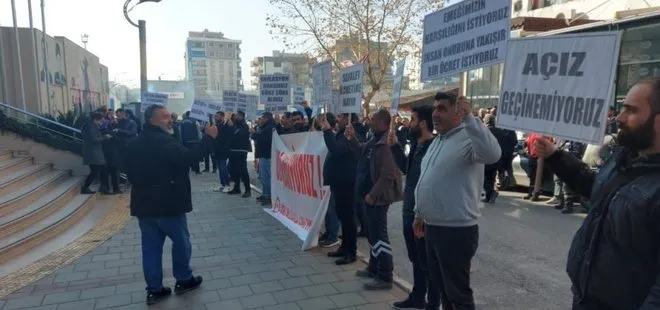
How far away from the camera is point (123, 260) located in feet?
18.9

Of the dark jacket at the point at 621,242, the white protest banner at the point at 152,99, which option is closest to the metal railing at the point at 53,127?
the white protest banner at the point at 152,99

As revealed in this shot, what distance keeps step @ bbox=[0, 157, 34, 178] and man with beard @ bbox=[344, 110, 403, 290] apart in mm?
7347

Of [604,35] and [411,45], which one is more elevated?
[411,45]

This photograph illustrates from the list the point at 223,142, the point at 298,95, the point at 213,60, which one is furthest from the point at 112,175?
the point at 213,60

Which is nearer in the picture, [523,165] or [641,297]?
[641,297]

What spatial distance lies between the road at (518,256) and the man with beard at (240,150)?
3461 millimetres

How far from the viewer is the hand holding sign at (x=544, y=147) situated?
239 centimetres

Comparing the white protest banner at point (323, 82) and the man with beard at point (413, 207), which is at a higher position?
the white protest banner at point (323, 82)

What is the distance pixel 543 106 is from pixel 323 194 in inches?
150

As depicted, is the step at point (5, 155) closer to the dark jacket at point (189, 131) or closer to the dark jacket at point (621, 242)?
the dark jacket at point (189, 131)

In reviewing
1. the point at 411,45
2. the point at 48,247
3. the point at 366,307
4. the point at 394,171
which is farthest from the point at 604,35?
the point at 411,45

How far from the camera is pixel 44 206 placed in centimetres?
746

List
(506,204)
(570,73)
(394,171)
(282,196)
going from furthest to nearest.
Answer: (506,204), (282,196), (394,171), (570,73)

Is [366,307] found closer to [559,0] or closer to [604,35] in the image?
[604,35]
